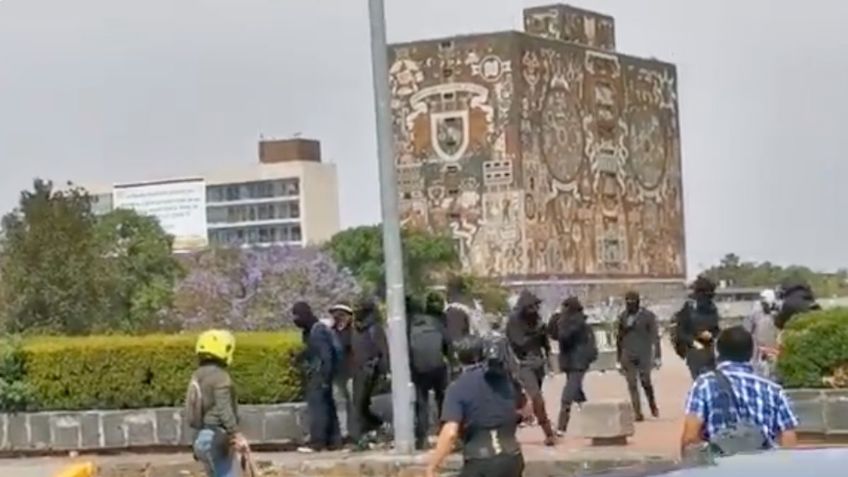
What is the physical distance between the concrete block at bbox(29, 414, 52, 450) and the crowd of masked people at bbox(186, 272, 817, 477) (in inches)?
116

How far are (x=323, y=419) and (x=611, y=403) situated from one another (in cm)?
270

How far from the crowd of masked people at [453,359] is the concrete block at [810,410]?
0.36 m

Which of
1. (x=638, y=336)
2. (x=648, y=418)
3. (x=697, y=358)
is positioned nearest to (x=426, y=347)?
(x=697, y=358)

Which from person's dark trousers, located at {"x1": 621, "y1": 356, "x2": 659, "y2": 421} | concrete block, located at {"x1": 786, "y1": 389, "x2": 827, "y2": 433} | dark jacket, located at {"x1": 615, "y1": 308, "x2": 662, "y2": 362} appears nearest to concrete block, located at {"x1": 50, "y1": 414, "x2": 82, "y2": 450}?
person's dark trousers, located at {"x1": 621, "y1": 356, "x2": 659, "y2": 421}

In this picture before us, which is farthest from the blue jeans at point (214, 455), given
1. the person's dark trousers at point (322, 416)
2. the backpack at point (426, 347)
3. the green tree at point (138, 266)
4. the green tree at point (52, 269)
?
the green tree at point (138, 266)

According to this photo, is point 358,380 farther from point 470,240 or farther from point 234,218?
point 234,218

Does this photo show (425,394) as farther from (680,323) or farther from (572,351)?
(680,323)

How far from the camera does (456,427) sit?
32.8ft

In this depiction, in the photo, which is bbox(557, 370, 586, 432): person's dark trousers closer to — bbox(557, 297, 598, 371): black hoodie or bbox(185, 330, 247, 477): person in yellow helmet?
bbox(557, 297, 598, 371): black hoodie

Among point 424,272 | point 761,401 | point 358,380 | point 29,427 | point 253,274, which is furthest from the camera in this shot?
point 424,272

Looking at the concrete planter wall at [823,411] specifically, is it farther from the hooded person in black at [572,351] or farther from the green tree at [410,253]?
the green tree at [410,253]

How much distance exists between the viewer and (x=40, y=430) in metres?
19.8

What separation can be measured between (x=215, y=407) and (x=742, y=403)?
420 cm

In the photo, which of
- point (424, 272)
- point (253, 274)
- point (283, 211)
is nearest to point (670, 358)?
point (253, 274)
